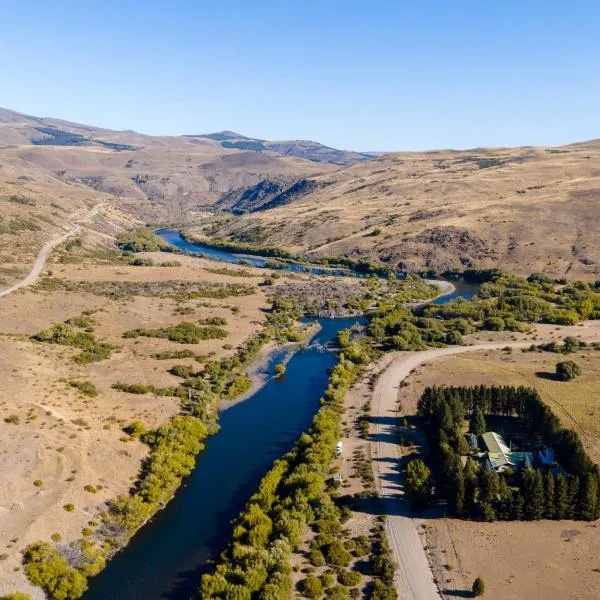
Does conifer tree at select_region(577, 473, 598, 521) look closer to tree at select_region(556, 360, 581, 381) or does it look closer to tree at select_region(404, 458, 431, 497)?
tree at select_region(404, 458, 431, 497)

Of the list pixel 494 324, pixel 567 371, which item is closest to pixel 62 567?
pixel 567 371

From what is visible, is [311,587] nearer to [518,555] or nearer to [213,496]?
[213,496]

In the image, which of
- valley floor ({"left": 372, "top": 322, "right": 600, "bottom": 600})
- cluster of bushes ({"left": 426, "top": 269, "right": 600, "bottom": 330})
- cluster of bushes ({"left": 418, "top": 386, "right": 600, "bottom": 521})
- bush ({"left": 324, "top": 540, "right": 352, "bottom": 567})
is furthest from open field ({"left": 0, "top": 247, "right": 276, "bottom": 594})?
cluster of bushes ({"left": 426, "top": 269, "right": 600, "bottom": 330})

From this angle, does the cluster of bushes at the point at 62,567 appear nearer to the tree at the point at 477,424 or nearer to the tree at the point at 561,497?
the tree at the point at 561,497

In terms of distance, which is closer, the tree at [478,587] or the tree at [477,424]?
the tree at [478,587]

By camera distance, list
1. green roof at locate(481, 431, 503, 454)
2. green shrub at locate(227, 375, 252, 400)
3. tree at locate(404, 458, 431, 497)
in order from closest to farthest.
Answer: tree at locate(404, 458, 431, 497)
green roof at locate(481, 431, 503, 454)
green shrub at locate(227, 375, 252, 400)

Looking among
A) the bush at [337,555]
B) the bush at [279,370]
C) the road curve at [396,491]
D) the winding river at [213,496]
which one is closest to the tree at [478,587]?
the road curve at [396,491]

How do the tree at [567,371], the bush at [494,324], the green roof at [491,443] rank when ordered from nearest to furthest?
the green roof at [491,443]
the tree at [567,371]
the bush at [494,324]
